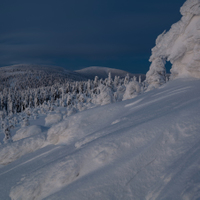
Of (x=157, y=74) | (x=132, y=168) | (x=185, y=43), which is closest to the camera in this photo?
(x=132, y=168)

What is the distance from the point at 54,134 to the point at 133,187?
551 cm

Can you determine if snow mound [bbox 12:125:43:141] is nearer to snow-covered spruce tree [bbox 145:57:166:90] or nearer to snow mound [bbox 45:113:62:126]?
snow mound [bbox 45:113:62:126]

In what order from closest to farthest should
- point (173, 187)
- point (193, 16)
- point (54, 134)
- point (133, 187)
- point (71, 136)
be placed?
point (173, 187) < point (133, 187) < point (71, 136) < point (54, 134) < point (193, 16)

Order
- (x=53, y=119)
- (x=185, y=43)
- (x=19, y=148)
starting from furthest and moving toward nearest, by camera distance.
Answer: (x=53, y=119) < (x=185, y=43) < (x=19, y=148)

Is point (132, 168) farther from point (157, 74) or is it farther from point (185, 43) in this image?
point (157, 74)

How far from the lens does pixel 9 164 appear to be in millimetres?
8086

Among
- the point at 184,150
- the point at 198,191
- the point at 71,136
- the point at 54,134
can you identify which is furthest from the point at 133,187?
the point at 54,134

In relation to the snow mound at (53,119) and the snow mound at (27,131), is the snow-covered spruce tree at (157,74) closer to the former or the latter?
the snow mound at (53,119)

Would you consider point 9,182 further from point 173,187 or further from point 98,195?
point 173,187

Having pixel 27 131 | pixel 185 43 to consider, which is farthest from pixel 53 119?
pixel 185 43

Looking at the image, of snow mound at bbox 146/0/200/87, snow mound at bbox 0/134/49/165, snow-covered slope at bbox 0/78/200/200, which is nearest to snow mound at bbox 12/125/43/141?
snow mound at bbox 0/134/49/165

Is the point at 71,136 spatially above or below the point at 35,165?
above

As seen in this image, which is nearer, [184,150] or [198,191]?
[198,191]

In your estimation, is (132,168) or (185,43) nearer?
(132,168)
